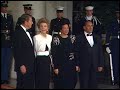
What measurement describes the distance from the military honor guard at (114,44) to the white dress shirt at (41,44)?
2.34m

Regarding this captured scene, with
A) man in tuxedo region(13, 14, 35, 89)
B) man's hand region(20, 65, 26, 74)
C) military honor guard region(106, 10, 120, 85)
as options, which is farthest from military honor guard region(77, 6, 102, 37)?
man's hand region(20, 65, 26, 74)

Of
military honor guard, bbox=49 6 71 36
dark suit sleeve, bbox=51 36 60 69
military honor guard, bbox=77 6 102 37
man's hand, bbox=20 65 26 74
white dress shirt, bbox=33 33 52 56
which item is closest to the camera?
man's hand, bbox=20 65 26 74

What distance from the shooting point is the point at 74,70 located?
349 inches

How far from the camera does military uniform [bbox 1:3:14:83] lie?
33.6 ft

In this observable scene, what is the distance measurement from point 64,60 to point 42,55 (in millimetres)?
553

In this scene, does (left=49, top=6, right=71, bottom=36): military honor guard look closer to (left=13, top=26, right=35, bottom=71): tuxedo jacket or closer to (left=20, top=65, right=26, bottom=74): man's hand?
(left=13, top=26, right=35, bottom=71): tuxedo jacket

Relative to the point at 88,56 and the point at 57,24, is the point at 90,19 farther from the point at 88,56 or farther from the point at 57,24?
the point at 88,56

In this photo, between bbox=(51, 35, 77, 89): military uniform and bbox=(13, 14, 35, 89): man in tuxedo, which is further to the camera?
bbox=(51, 35, 77, 89): military uniform

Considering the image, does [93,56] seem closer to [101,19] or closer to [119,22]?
[119,22]

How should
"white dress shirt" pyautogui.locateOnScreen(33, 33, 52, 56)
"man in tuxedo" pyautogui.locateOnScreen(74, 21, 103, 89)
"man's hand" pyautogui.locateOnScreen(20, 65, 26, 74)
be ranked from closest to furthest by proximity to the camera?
"man's hand" pyautogui.locateOnScreen(20, 65, 26, 74) → "white dress shirt" pyautogui.locateOnScreen(33, 33, 52, 56) → "man in tuxedo" pyautogui.locateOnScreen(74, 21, 103, 89)

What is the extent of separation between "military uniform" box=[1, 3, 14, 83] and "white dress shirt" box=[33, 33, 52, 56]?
6.56 feet

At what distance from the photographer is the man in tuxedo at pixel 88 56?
895 centimetres

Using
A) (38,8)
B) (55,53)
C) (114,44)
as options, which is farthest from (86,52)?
(38,8)

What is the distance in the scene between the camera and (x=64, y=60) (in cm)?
877
